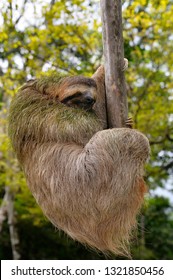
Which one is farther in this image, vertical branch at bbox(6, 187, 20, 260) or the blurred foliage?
vertical branch at bbox(6, 187, 20, 260)

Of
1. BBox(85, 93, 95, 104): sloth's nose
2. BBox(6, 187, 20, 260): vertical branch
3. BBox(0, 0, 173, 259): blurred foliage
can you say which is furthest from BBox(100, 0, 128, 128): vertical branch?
BBox(6, 187, 20, 260): vertical branch

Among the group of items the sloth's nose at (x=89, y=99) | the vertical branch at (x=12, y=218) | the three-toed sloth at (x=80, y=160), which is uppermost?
the sloth's nose at (x=89, y=99)

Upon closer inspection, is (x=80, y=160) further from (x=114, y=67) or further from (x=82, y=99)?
(x=114, y=67)

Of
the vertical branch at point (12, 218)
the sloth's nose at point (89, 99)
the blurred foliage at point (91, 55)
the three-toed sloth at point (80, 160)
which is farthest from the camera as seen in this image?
the vertical branch at point (12, 218)

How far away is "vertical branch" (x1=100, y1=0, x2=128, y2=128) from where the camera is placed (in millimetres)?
4363

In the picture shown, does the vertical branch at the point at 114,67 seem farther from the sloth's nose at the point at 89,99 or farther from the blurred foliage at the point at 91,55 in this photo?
the blurred foliage at the point at 91,55

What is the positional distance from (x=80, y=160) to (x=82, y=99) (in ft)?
2.30

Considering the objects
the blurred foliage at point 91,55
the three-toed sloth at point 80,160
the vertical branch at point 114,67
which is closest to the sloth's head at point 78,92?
the three-toed sloth at point 80,160

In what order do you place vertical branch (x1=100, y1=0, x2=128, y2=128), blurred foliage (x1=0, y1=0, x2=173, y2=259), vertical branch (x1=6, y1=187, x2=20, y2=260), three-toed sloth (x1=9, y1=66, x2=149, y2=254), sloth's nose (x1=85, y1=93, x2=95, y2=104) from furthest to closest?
vertical branch (x1=6, y1=187, x2=20, y2=260)
blurred foliage (x1=0, y1=0, x2=173, y2=259)
sloth's nose (x1=85, y1=93, x2=95, y2=104)
vertical branch (x1=100, y1=0, x2=128, y2=128)
three-toed sloth (x1=9, y1=66, x2=149, y2=254)

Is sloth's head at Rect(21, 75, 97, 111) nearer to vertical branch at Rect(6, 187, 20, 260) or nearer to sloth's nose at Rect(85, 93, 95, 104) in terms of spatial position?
sloth's nose at Rect(85, 93, 95, 104)

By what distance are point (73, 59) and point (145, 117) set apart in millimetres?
2516

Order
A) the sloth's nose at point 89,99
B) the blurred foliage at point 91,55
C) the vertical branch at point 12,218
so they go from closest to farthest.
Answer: the sloth's nose at point 89,99
the blurred foliage at point 91,55
the vertical branch at point 12,218

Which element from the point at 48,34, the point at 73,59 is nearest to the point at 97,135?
the point at 48,34

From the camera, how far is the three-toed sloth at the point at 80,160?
414cm
